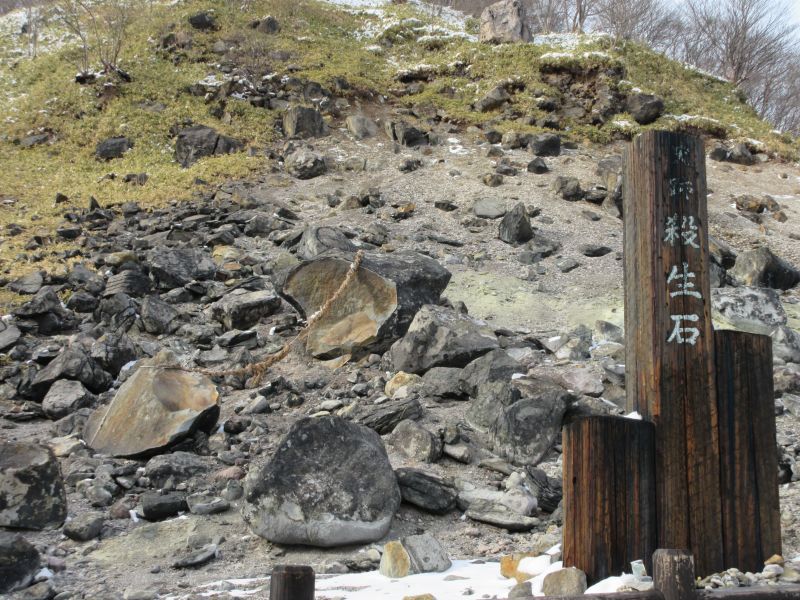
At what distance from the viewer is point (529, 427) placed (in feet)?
18.5

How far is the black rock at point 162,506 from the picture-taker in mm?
4902

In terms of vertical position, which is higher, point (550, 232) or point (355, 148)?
point (355, 148)

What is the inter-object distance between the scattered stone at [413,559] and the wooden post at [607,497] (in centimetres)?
98

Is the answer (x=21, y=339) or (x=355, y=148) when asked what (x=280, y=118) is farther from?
(x=21, y=339)

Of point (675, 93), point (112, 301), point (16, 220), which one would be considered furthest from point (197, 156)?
point (675, 93)

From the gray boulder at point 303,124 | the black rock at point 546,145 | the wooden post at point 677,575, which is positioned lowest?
the wooden post at point 677,575

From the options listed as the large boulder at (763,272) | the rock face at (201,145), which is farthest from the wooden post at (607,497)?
the rock face at (201,145)

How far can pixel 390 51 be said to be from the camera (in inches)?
969

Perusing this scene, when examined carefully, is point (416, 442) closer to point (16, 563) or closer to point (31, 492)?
point (31, 492)

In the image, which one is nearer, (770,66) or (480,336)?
(480,336)

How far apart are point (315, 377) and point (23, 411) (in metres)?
2.80

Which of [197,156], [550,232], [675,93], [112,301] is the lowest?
[112,301]

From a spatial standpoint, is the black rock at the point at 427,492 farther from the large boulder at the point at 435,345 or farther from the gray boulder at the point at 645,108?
the gray boulder at the point at 645,108

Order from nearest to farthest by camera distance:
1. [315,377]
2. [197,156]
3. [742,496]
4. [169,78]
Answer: [742,496]
[315,377]
[197,156]
[169,78]
